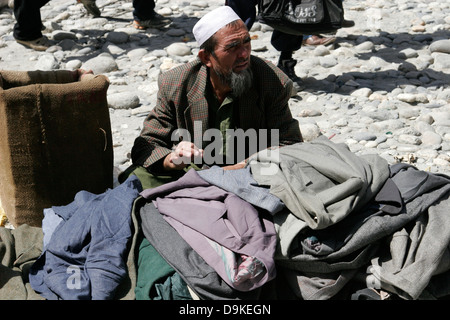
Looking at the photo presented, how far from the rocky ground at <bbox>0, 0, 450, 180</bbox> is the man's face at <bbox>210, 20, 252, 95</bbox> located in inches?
57.1

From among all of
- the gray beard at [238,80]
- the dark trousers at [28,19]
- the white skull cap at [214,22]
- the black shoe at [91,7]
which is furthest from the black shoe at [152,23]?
the gray beard at [238,80]

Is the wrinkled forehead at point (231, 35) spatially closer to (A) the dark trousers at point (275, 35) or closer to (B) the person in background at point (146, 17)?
(A) the dark trousers at point (275, 35)

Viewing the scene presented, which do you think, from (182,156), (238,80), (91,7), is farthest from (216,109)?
(91,7)

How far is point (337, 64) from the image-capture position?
6.25 metres

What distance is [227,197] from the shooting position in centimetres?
267

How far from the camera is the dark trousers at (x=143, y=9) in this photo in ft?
24.1

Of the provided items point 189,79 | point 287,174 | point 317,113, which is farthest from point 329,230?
point 317,113

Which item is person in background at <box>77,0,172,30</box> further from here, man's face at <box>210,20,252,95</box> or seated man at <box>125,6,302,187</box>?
man's face at <box>210,20,252,95</box>

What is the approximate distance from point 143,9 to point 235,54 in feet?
14.5

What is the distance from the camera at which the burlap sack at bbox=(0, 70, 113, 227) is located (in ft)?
10.3

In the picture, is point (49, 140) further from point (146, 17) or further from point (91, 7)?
point (91, 7)

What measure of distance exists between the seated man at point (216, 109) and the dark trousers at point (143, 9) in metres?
4.17

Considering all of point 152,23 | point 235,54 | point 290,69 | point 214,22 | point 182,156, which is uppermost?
point 214,22
